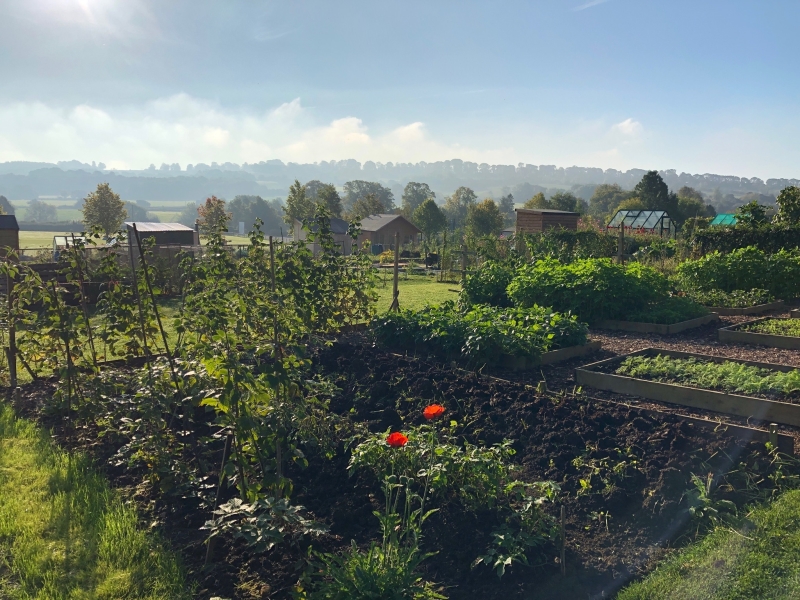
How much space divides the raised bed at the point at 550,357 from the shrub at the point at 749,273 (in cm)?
555

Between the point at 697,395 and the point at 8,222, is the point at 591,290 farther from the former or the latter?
the point at 8,222

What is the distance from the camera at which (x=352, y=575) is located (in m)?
2.81

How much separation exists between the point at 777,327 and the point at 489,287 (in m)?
4.74

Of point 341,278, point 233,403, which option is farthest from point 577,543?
point 341,278

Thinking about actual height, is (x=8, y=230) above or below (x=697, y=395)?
above

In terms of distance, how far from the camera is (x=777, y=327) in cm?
873

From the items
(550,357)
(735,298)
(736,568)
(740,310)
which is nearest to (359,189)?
(735,298)

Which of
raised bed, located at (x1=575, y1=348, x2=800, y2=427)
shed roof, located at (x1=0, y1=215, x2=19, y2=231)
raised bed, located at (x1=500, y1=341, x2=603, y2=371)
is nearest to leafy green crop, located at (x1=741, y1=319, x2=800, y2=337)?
raised bed, located at (x1=575, y1=348, x2=800, y2=427)

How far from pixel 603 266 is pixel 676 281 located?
3646mm

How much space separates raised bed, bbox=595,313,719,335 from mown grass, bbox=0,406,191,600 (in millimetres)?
7810

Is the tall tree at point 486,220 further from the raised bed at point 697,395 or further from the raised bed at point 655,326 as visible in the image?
the raised bed at point 697,395

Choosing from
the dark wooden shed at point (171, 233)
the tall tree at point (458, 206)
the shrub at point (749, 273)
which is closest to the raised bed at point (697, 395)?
the shrub at point (749, 273)

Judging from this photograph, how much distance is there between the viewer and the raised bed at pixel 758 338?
802 cm

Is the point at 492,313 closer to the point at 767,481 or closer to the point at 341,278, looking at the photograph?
the point at 341,278
